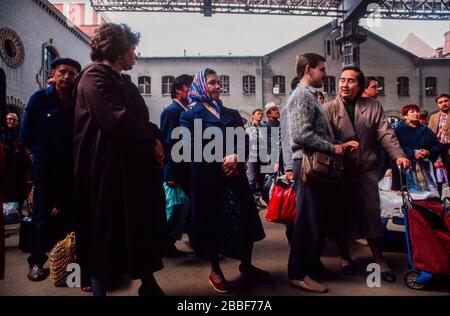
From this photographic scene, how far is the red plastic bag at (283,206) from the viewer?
353 centimetres

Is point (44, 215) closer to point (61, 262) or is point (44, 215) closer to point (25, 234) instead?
point (61, 262)

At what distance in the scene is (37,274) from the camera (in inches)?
120

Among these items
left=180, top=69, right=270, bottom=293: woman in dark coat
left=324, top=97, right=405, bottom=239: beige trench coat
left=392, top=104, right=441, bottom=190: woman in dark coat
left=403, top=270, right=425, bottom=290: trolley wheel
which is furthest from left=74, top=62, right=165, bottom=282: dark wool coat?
left=392, top=104, right=441, bottom=190: woman in dark coat

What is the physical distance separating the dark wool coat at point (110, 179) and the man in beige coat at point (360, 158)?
196cm

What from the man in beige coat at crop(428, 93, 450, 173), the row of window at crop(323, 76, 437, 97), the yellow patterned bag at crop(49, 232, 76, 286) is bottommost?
the yellow patterned bag at crop(49, 232, 76, 286)

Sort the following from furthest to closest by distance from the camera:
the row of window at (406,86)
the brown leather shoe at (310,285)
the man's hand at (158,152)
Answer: the row of window at (406,86) < the brown leather shoe at (310,285) < the man's hand at (158,152)

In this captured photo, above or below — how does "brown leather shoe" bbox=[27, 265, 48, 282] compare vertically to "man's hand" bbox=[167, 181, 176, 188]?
below

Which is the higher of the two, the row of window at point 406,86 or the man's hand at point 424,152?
the row of window at point 406,86

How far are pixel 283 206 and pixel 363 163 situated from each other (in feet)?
3.08

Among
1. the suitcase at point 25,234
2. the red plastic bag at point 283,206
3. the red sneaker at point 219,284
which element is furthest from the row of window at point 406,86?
the suitcase at point 25,234

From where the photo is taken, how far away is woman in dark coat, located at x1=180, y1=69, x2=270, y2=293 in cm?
278

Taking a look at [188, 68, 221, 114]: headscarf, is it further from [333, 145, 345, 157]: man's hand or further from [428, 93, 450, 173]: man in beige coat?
[428, 93, 450, 173]: man in beige coat

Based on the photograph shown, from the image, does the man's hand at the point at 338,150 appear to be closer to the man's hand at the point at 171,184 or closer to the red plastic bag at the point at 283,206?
the red plastic bag at the point at 283,206

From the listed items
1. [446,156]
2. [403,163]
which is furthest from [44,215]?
[446,156]
